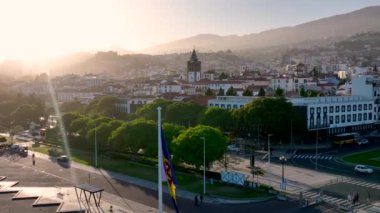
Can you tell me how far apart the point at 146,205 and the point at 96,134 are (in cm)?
2767

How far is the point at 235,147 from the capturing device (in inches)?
2726

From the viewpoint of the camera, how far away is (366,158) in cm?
6047

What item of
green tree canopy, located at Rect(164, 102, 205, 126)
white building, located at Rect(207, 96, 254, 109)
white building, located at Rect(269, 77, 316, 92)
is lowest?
green tree canopy, located at Rect(164, 102, 205, 126)

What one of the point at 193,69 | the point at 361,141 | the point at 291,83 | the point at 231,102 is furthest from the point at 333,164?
the point at 193,69

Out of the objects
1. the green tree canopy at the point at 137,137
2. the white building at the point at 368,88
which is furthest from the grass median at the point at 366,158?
the green tree canopy at the point at 137,137

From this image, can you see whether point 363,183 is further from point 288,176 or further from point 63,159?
point 63,159

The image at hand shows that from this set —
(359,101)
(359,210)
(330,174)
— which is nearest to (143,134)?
(330,174)

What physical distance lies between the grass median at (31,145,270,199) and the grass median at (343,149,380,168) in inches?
827

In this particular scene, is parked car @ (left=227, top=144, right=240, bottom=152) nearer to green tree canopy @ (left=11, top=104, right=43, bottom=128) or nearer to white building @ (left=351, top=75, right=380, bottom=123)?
white building @ (left=351, top=75, right=380, bottom=123)

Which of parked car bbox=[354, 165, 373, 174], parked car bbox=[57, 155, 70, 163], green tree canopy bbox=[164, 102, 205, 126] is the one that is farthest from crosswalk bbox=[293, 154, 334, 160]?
parked car bbox=[57, 155, 70, 163]

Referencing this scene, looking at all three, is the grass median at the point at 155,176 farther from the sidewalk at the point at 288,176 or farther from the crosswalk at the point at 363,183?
the crosswalk at the point at 363,183

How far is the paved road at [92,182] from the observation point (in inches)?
1502

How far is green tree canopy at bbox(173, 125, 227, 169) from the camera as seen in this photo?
47812 millimetres

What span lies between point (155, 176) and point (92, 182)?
6625 mm
